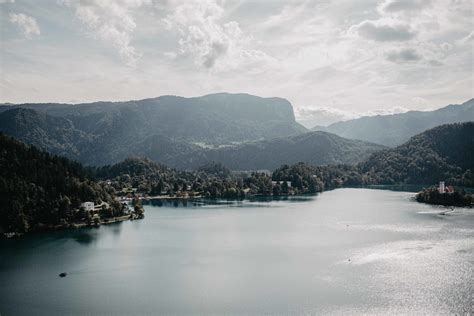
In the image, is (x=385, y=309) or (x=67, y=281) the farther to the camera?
(x=67, y=281)

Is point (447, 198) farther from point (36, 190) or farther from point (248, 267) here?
point (36, 190)

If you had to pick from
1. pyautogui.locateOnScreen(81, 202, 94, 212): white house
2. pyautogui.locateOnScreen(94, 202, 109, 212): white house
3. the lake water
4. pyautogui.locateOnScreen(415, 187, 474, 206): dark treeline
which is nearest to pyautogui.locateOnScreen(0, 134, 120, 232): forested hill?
pyautogui.locateOnScreen(94, 202, 109, 212): white house

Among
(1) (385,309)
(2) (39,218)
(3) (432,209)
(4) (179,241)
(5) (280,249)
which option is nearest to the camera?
(1) (385,309)

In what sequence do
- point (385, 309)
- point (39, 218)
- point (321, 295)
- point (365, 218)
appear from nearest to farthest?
point (385, 309)
point (321, 295)
point (39, 218)
point (365, 218)

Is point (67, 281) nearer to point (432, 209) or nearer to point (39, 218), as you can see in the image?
point (39, 218)

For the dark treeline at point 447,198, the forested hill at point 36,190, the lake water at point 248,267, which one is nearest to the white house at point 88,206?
the forested hill at point 36,190

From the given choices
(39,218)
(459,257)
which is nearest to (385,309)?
(459,257)
